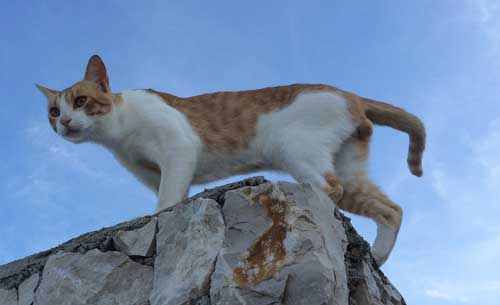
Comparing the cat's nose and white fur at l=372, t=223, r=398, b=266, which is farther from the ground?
the cat's nose

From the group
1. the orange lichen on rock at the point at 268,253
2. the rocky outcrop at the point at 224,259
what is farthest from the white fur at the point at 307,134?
the orange lichen on rock at the point at 268,253

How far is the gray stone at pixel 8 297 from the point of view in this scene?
3.88 metres

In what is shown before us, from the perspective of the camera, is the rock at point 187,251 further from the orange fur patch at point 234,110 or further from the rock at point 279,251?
the orange fur patch at point 234,110

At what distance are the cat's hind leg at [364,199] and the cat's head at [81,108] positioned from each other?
7.09 ft

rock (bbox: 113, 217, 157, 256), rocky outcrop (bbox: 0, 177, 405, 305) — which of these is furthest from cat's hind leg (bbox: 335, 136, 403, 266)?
rock (bbox: 113, 217, 157, 256)

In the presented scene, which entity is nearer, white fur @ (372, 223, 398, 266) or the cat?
white fur @ (372, 223, 398, 266)

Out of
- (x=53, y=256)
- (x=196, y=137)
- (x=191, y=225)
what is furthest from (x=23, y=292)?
(x=196, y=137)

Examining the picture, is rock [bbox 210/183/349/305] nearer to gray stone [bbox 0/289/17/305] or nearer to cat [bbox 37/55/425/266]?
cat [bbox 37/55/425/266]

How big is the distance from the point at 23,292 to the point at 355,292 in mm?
2233

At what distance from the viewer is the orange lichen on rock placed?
119 inches

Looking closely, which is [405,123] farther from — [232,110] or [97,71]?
[97,71]

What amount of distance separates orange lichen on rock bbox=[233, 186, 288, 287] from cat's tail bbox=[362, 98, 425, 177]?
7.27 feet

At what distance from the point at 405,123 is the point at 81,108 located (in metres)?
2.94

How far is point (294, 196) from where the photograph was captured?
11.1ft
